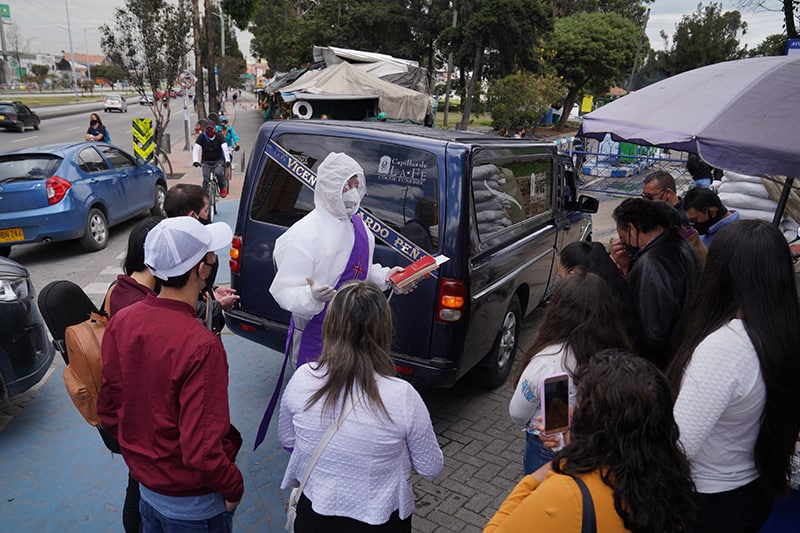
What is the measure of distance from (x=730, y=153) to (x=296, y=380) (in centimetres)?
242

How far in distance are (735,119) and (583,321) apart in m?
1.43

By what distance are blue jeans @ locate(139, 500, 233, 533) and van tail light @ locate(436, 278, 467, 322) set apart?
2004 mm

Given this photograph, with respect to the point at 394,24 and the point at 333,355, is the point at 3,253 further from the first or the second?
the point at 394,24

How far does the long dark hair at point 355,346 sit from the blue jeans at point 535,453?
1071 mm

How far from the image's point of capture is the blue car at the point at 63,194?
798cm

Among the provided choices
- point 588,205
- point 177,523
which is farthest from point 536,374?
point 588,205

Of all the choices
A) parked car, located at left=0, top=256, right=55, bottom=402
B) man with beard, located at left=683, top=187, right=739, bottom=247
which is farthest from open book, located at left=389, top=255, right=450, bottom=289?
man with beard, located at left=683, top=187, right=739, bottom=247

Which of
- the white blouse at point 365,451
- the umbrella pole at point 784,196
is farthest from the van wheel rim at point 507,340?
the white blouse at point 365,451

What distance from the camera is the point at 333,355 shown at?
83.2 inches

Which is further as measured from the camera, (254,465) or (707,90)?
(254,465)

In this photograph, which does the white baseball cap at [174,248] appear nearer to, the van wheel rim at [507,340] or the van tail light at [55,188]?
the van wheel rim at [507,340]

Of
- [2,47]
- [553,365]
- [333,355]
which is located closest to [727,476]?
[553,365]

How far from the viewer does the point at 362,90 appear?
65.0 ft

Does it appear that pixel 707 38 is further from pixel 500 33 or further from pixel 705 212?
pixel 705 212
